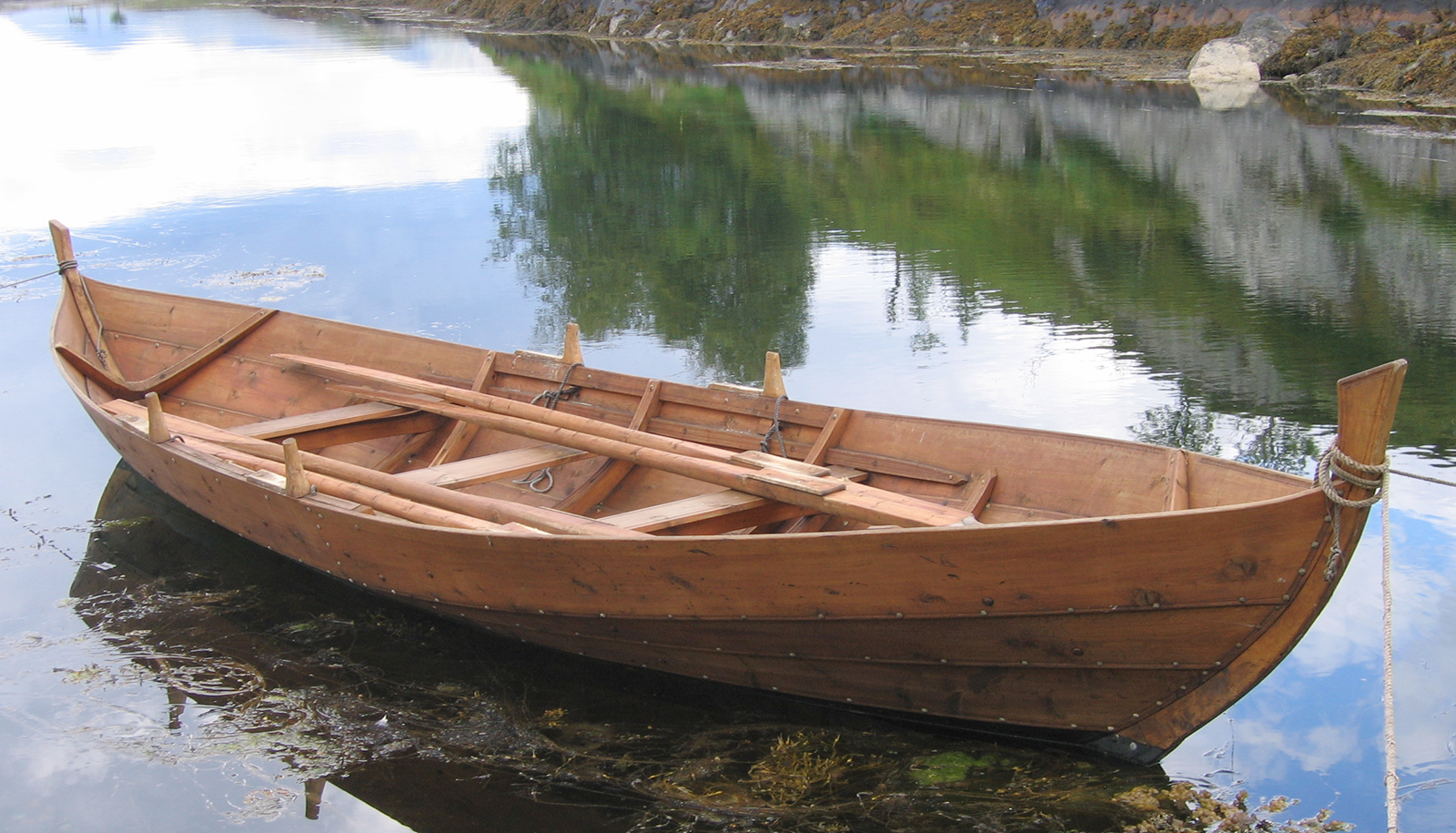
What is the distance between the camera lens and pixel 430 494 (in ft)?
20.6

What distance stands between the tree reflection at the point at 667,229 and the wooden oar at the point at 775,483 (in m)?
3.98

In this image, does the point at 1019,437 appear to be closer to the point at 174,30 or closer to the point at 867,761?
the point at 867,761

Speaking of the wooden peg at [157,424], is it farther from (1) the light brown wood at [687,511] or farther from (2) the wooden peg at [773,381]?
(2) the wooden peg at [773,381]

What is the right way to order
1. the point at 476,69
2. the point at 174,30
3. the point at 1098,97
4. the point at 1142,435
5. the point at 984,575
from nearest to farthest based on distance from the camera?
the point at 984,575
the point at 1142,435
the point at 1098,97
the point at 476,69
the point at 174,30

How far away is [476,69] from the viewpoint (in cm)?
3934

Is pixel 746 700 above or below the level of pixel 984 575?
below

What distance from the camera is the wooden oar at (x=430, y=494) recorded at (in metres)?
5.73

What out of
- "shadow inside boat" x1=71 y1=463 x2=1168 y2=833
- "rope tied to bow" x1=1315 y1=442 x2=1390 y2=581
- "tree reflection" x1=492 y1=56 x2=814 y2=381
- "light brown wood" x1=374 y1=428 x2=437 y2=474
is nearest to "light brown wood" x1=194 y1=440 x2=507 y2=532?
"shadow inside boat" x1=71 y1=463 x2=1168 y2=833

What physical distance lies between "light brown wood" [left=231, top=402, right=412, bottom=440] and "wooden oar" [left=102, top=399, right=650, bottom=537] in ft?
0.66

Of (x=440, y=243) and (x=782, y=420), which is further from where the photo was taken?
(x=440, y=243)

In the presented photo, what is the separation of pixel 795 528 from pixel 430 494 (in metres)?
1.99

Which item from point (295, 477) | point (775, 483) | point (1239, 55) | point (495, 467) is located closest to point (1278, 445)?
point (775, 483)

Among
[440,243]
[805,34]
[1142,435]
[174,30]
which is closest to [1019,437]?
[1142,435]

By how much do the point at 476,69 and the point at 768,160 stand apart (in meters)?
21.1
